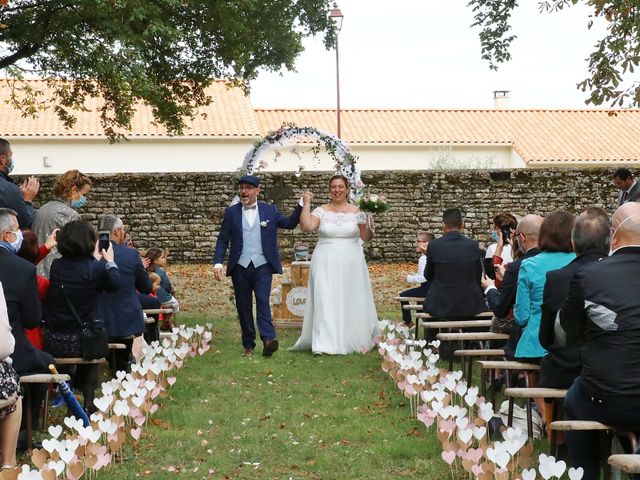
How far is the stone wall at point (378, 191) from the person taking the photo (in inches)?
907

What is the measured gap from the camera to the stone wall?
23031mm

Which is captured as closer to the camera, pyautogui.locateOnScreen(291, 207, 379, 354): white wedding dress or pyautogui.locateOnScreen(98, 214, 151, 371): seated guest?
pyautogui.locateOnScreen(98, 214, 151, 371): seated guest

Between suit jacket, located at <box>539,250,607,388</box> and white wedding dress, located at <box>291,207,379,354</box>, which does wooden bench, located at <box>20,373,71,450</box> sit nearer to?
suit jacket, located at <box>539,250,607,388</box>

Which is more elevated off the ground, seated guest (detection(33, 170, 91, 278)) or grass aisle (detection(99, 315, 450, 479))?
seated guest (detection(33, 170, 91, 278))

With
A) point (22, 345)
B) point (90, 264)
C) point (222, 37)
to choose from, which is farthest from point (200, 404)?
point (222, 37)

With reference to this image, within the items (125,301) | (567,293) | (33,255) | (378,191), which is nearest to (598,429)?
(567,293)

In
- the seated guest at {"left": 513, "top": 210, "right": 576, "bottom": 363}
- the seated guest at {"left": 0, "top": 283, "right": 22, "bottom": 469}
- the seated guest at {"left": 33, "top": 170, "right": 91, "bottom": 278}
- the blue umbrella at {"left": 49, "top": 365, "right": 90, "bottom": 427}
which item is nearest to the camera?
the seated guest at {"left": 0, "top": 283, "right": 22, "bottom": 469}

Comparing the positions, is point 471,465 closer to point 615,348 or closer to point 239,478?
point 615,348

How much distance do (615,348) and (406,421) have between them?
2870 mm

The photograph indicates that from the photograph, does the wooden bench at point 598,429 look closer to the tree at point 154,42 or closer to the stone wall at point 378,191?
the tree at point 154,42

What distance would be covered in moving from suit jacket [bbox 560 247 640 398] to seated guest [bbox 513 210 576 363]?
1.59 metres

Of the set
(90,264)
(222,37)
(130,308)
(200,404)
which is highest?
(222,37)

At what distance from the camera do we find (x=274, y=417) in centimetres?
724

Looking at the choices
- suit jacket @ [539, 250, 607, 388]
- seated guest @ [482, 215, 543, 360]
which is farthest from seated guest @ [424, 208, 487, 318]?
suit jacket @ [539, 250, 607, 388]
